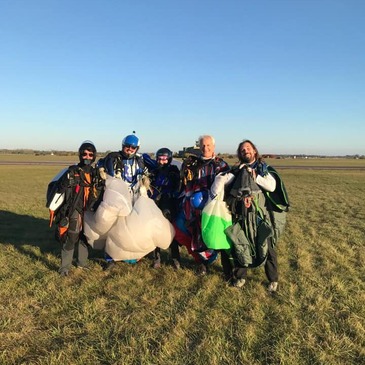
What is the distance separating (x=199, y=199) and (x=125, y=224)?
1.09m

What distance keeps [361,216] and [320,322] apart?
8.07 metres

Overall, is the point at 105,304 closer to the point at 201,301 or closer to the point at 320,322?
the point at 201,301

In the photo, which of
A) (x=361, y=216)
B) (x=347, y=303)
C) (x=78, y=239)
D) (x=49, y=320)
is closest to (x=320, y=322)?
(x=347, y=303)

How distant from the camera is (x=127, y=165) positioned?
547 cm

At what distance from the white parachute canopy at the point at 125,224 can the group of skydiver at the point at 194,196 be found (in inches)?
6.4

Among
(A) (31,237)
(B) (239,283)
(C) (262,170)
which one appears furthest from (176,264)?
(A) (31,237)

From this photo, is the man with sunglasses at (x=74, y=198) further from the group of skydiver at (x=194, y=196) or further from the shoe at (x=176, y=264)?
the shoe at (x=176, y=264)

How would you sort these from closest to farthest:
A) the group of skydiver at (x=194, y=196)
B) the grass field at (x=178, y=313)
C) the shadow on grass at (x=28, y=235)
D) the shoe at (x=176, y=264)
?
the grass field at (x=178, y=313) < the group of skydiver at (x=194, y=196) < the shoe at (x=176, y=264) < the shadow on grass at (x=28, y=235)

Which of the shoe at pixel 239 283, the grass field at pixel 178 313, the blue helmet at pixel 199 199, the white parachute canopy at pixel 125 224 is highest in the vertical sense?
the blue helmet at pixel 199 199

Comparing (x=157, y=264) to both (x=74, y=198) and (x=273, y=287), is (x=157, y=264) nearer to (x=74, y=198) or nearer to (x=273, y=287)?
(x=74, y=198)

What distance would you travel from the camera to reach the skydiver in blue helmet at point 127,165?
534 cm

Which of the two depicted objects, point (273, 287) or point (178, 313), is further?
point (273, 287)

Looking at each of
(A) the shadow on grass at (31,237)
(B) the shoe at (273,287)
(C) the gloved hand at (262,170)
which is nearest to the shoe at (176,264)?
(A) the shadow on grass at (31,237)

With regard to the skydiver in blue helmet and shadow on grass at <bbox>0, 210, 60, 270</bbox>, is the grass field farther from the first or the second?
the skydiver in blue helmet
